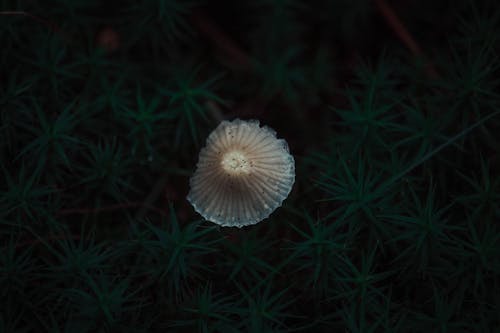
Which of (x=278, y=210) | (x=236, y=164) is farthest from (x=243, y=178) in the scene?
(x=278, y=210)

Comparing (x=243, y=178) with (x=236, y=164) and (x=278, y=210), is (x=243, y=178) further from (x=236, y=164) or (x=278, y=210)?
(x=278, y=210)

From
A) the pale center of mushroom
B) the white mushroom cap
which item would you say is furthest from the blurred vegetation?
the pale center of mushroom

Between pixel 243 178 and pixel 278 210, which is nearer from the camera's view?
pixel 243 178

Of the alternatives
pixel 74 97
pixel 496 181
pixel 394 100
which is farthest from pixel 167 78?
pixel 496 181

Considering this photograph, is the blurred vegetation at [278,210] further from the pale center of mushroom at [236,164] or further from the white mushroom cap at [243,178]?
the pale center of mushroom at [236,164]
